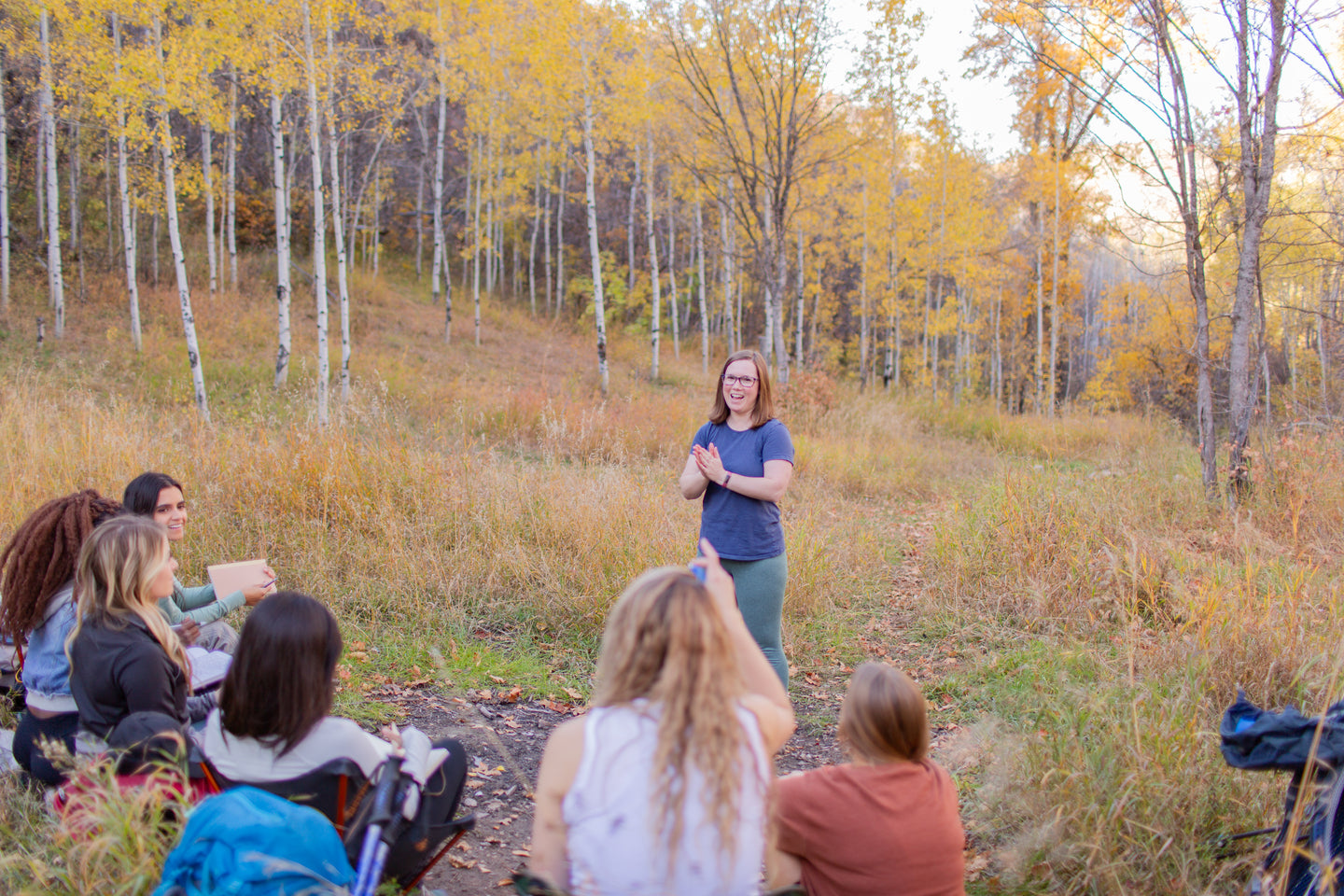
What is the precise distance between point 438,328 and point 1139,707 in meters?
20.8

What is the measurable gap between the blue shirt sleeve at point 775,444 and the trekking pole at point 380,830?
1928 millimetres

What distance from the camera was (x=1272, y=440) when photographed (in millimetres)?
7195

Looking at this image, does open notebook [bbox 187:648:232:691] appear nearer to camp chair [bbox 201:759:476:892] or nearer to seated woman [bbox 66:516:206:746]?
seated woman [bbox 66:516:206:746]

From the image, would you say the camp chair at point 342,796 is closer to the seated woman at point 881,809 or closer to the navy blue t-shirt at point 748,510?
the seated woman at point 881,809

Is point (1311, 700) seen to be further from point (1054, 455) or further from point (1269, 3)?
point (1054, 455)

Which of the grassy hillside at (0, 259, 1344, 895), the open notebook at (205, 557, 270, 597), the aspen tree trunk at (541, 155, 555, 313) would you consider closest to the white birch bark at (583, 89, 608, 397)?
the aspen tree trunk at (541, 155, 555, 313)

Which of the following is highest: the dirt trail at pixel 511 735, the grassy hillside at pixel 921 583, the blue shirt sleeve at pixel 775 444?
the blue shirt sleeve at pixel 775 444

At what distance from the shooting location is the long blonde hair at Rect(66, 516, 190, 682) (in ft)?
8.12

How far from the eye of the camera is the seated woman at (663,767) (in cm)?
157

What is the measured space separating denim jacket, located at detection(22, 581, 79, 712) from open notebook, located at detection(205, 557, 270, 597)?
0.57m

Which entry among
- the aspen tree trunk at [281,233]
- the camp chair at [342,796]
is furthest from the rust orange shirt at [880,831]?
the aspen tree trunk at [281,233]

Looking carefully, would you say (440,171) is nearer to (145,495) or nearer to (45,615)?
(145,495)

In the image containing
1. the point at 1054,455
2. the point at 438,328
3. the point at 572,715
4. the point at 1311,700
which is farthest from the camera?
the point at 438,328

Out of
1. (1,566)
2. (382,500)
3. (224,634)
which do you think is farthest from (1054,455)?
(1,566)
